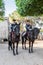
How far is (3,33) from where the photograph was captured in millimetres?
21891

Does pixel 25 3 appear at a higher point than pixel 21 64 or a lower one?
higher

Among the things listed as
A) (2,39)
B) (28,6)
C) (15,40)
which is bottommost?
(2,39)

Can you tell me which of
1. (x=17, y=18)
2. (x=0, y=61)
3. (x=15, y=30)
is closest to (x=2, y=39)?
(x=17, y=18)

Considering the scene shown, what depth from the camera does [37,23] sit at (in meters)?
28.3

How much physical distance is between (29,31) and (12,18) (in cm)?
1393

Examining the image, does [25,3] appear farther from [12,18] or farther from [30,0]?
[12,18]

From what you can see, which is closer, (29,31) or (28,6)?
(29,31)

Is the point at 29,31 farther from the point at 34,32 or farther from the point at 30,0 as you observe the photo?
the point at 30,0

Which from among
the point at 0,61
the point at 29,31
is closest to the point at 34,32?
the point at 29,31

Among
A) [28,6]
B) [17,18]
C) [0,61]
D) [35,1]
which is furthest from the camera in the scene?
[17,18]

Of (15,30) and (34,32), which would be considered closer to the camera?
(15,30)

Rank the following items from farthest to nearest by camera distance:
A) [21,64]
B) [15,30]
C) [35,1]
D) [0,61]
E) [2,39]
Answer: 1. [2,39]
2. [35,1]
3. [15,30]
4. [0,61]
5. [21,64]

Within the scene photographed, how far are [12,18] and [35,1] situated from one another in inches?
560

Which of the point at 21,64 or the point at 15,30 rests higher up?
the point at 15,30
